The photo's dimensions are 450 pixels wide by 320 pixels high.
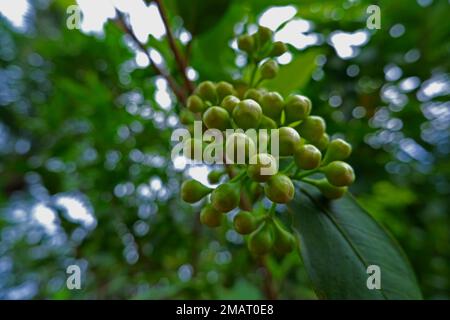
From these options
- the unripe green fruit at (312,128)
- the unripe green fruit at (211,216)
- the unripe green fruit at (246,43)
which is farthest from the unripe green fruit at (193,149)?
the unripe green fruit at (246,43)

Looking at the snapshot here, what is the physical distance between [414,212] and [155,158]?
1371 millimetres

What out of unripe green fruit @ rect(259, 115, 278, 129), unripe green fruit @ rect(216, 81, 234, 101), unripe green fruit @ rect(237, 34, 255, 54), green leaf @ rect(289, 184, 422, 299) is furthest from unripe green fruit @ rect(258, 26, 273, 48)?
green leaf @ rect(289, 184, 422, 299)

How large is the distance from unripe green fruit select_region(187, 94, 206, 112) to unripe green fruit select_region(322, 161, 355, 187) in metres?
0.31

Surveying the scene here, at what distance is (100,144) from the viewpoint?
7.29ft

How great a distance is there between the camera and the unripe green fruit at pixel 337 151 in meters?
1.00

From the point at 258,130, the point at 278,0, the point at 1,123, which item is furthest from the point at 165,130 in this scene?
the point at 1,123

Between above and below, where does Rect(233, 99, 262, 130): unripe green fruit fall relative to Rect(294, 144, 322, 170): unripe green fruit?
above

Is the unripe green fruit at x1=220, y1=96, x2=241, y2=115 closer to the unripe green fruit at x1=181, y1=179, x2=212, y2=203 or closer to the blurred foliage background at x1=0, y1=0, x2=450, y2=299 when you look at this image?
the unripe green fruit at x1=181, y1=179, x2=212, y2=203

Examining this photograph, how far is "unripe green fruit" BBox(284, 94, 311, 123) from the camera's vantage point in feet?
3.14

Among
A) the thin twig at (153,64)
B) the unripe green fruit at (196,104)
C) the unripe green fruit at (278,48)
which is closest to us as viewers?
the unripe green fruit at (196,104)

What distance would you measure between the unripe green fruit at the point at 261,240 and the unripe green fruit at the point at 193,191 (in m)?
0.14

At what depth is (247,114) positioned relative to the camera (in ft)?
2.98

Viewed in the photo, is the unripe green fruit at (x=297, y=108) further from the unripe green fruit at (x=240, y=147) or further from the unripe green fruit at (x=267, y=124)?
the unripe green fruit at (x=240, y=147)

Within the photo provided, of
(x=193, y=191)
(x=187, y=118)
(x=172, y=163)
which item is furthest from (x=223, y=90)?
(x=172, y=163)
